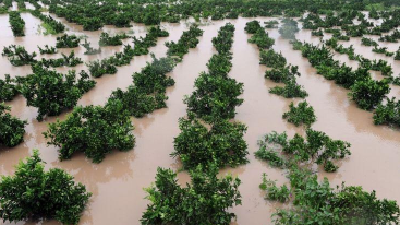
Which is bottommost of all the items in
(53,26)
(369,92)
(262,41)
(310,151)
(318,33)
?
(53,26)

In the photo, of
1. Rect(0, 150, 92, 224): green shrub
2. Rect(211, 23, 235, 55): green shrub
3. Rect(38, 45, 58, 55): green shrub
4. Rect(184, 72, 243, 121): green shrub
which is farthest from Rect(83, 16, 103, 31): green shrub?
Rect(0, 150, 92, 224): green shrub

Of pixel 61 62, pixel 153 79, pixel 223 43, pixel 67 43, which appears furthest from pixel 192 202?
pixel 67 43

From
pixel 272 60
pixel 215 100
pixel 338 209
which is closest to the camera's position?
pixel 338 209

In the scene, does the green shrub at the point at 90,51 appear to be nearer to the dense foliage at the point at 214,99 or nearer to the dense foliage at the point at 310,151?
the dense foliage at the point at 214,99

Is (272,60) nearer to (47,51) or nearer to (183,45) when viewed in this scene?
(183,45)

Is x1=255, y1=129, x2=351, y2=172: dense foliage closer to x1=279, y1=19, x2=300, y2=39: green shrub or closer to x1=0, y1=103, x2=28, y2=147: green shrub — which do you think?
x1=0, y1=103, x2=28, y2=147: green shrub

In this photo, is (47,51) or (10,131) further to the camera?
(47,51)
